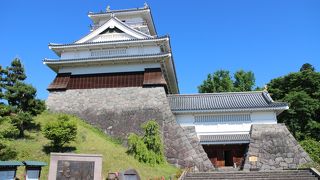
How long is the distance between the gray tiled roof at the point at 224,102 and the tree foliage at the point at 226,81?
1572 centimetres

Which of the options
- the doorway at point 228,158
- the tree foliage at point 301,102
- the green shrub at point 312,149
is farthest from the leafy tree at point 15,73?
the tree foliage at point 301,102

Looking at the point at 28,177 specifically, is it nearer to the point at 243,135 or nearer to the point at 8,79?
the point at 8,79

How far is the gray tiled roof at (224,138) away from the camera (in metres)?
20.7

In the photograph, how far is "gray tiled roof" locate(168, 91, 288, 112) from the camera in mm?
21438

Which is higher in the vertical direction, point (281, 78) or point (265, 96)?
point (281, 78)

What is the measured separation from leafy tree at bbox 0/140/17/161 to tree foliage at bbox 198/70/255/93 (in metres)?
30.3

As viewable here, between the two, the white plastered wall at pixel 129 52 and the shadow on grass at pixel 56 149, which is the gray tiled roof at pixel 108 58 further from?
the shadow on grass at pixel 56 149

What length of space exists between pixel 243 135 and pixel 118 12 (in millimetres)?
17214

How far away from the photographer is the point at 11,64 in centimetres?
1681

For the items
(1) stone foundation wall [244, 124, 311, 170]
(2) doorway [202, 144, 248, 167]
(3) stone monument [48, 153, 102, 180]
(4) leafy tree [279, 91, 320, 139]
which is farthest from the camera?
(4) leafy tree [279, 91, 320, 139]

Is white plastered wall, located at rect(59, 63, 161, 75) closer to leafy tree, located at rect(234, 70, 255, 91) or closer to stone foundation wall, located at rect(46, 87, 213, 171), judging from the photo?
stone foundation wall, located at rect(46, 87, 213, 171)

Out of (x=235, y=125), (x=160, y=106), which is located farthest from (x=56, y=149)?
(x=235, y=125)

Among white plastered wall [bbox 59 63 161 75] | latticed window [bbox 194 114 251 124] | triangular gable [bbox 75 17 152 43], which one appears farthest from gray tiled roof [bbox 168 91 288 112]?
triangular gable [bbox 75 17 152 43]

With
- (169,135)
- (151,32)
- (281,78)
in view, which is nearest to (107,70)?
(169,135)
